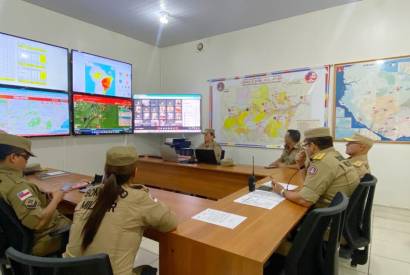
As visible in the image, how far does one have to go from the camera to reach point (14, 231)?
146 cm

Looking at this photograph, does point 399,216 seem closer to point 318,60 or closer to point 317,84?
point 317,84

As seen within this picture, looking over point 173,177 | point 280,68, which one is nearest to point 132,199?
point 173,177

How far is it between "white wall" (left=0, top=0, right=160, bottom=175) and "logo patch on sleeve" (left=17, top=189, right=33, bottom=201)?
288 centimetres

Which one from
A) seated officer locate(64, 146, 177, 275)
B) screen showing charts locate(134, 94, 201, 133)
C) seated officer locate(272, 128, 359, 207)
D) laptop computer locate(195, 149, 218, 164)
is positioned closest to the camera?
seated officer locate(64, 146, 177, 275)

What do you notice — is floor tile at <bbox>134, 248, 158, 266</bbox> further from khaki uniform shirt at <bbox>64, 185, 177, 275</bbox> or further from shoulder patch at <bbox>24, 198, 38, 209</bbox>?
khaki uniform shirt at <bbox>64, 185, 177, 275</bbox>

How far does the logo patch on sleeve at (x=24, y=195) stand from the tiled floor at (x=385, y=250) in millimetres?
A: 1280

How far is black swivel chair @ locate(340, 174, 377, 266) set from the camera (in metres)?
1.79

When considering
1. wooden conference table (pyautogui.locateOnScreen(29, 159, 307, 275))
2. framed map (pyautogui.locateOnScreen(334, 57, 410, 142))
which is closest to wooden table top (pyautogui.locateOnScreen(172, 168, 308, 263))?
wooden conference table (pyautogui.locateOnScreen(29, 159, 307, 275))

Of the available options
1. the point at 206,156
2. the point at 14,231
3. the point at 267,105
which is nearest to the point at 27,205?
the point at 14,231

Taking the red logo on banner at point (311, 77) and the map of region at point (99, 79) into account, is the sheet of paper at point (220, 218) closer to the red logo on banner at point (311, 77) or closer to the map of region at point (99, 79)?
the red logo on banner at point (311, 77)

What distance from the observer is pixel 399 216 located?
338 centimetres

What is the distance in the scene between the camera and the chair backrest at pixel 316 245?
118 cm

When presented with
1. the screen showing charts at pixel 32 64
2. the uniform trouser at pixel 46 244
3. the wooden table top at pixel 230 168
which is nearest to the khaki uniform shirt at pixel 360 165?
the wooden table top at pixel 230 168

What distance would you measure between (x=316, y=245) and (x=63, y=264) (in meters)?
1.18
